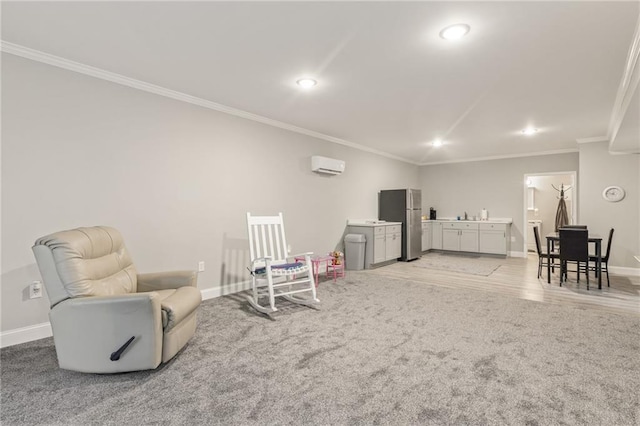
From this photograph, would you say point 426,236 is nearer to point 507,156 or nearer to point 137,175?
point 507,156

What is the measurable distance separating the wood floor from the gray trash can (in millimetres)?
265

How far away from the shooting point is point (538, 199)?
359 inches

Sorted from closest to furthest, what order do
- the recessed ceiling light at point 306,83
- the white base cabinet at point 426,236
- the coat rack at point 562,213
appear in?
1. the recessed ceiling light at point 306,83
2. the white base cabinet at point 426,236
3. the coat rack at point 562,213

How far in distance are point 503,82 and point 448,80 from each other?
599 mm

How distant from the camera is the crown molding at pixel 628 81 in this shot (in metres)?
2.55

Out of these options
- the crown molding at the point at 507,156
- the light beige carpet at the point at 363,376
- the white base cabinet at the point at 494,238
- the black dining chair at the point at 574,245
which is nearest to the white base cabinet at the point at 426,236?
the white base cabinet at the point at 494,238

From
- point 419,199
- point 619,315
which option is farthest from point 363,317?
point 419,199

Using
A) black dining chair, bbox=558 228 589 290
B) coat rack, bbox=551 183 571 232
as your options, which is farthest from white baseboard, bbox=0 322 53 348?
→ coat rack, bbox=551 183 571 232

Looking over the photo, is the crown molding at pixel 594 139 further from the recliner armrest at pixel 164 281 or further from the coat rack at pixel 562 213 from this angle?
the recliner armrest at pixel 164 281

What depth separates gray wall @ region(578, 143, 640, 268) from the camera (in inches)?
214

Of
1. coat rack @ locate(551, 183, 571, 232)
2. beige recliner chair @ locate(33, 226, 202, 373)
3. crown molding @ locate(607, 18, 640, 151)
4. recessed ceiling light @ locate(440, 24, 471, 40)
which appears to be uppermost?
recessed ceiling light @ locate(440, 24, 471, 40)

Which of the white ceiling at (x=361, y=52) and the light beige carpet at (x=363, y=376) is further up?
the white ceiling at (x=361, y=52)

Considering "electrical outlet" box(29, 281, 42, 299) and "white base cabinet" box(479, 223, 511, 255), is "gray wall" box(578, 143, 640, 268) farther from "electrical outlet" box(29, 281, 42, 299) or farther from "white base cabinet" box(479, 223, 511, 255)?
"electrical outlet" box(29, 281, 42, 299)

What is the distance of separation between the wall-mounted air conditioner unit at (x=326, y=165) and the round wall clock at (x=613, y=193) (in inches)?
186
